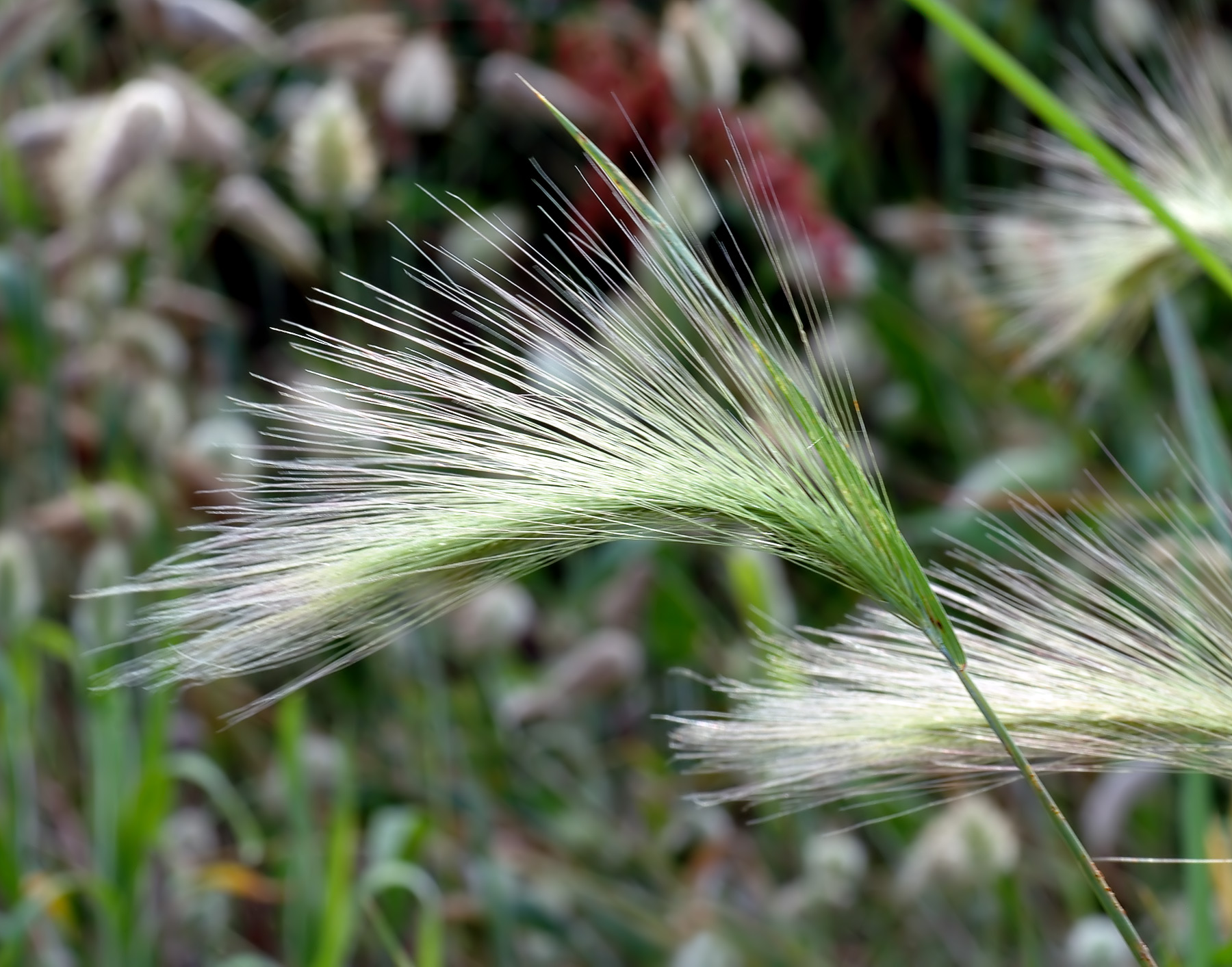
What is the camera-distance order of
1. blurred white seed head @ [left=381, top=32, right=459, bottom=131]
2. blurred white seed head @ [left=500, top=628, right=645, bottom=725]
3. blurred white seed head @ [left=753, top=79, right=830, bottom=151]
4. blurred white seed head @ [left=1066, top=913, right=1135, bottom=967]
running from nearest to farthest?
blurred white seed head @ [left=1066, top=913, right=1135, bottom=967], blurred white seed head @ [left=500, top=628, right=645, bottom=725], blurred white seed head @ [left=381, top=32, right=459, bottom=131], blurred white seed head @ [left=753, top=79, right=830, bottom=151]

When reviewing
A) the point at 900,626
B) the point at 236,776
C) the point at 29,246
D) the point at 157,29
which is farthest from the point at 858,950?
the point at 157,29

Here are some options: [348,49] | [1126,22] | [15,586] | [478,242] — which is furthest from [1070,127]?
[1126,22]

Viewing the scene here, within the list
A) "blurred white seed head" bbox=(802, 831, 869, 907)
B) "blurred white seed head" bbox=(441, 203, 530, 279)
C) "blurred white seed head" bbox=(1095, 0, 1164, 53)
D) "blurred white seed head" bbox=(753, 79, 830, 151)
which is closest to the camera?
"blurred white seed head" bbox=(802, 831, 869, 907)

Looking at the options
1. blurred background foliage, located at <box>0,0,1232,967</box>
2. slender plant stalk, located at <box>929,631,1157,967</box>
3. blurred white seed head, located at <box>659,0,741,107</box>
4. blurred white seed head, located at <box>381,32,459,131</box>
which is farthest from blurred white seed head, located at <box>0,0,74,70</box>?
slender plant stalk, located at <box>929,631,1157,967</box>

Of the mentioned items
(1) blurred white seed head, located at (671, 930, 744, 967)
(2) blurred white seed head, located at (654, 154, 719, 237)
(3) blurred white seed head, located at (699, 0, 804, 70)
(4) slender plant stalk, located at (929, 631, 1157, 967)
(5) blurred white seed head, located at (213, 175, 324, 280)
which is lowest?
(1) blurred white seed head, located at (671, 930, 744, 967)

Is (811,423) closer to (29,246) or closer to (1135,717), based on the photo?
(1135,717)

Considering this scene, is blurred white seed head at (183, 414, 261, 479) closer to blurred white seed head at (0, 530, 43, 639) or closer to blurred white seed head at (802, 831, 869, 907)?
blurred white seed head at (0, 530, 43, 639)
